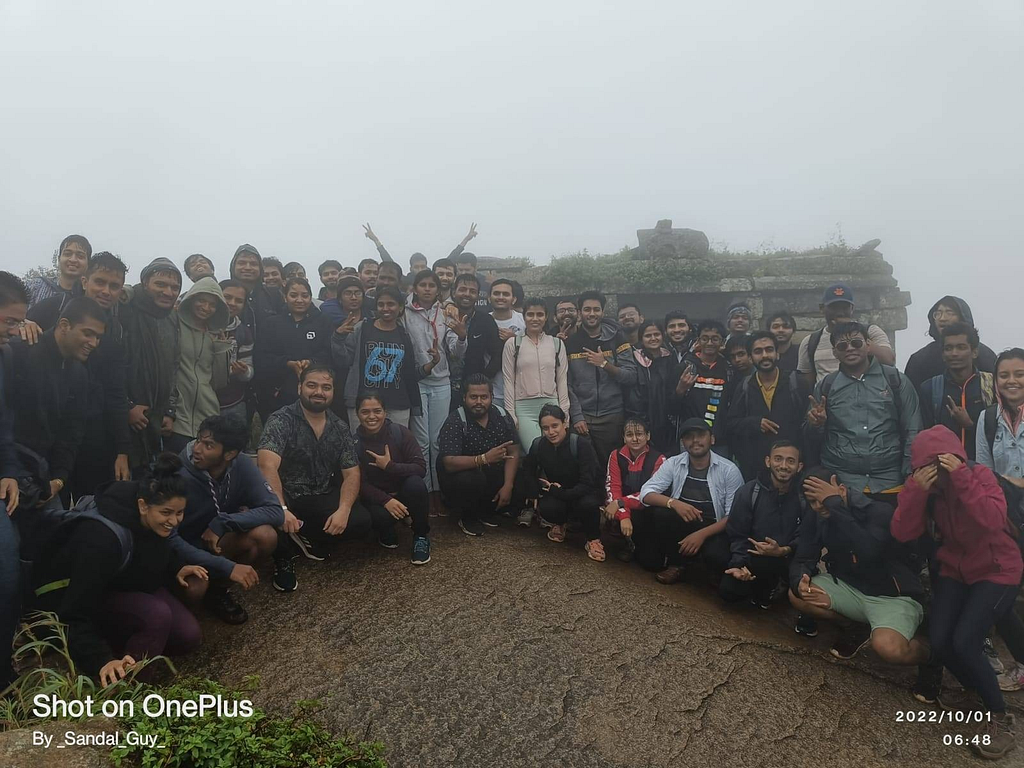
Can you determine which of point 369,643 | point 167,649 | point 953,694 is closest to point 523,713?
point 369,643

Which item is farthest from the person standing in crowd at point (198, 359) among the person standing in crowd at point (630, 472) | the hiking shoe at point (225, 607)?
the person standing in crowd at point (630, 472)

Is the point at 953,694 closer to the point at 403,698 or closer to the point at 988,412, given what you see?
the point at 988,412

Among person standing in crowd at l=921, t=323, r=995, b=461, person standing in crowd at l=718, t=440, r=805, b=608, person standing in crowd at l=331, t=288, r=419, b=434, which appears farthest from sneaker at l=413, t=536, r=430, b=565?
person standing in crowd at l=921, t=323, r=995, b=461

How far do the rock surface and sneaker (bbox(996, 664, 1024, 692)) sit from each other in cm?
68

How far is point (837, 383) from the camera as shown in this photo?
487cm

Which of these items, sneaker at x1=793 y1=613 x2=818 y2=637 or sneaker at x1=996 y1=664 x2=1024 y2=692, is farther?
sneaker at x1=793 y1=613 x2=818 y2=637

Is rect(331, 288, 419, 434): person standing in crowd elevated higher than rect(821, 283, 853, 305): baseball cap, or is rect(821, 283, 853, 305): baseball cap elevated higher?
rect(821, 283, 853, 305): baseball cap

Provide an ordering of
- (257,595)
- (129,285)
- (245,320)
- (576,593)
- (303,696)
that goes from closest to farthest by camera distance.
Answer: (303,696) < (257,595) < (576,593) < (129,285) < (245,320)

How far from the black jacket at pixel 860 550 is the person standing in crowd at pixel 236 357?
4.63 meters

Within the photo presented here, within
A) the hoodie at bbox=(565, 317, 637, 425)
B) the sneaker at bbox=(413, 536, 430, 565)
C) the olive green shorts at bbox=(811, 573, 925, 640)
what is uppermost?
the hoodie at bbox=(565, 317, 637, 425)

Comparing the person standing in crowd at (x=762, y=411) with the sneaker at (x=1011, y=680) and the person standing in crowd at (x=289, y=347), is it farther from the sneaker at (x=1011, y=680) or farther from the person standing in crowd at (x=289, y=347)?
the person standing in crowd at (x=289, y=347)

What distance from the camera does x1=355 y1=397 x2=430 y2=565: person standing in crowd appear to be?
188 inches

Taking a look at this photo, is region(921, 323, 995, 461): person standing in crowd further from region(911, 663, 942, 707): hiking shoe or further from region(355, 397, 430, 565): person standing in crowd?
region(355, 397, 430, 565): person standing in crowd

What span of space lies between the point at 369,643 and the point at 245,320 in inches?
130
